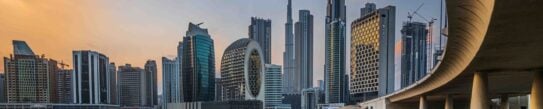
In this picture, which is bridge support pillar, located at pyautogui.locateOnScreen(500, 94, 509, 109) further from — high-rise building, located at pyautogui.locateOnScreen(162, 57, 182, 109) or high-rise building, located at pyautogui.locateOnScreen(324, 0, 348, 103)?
high-rise building, located at pyautogui.locateOnScreen(162, 57, 182, 109)

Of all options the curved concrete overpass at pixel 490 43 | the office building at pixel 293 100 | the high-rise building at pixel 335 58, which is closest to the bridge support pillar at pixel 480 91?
the curved concrete overpass at pixel 490 43

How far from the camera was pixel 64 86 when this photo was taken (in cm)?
14025

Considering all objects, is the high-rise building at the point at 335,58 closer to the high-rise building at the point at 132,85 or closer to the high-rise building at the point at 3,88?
the high-rise building at the point at 132,85

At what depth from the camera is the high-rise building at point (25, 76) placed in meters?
117

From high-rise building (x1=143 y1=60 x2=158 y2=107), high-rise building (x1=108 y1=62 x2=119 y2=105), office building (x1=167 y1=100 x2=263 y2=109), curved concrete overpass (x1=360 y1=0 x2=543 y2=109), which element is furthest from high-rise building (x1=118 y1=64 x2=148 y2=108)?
curved concrete overpass (x1=360 y1=0 x2=543 y2=109)

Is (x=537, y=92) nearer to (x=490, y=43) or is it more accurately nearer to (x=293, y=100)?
(x=490, y=43)

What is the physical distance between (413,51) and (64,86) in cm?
10529

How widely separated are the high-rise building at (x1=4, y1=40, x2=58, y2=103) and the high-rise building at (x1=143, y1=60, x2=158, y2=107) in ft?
154

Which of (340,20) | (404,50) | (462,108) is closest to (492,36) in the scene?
(462,108)

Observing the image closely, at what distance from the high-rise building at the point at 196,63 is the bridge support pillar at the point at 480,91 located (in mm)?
124209

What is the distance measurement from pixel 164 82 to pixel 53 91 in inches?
2260

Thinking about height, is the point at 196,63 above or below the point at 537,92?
above

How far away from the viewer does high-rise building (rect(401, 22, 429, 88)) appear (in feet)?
392

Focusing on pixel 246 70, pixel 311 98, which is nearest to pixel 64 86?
pixel 246 70
